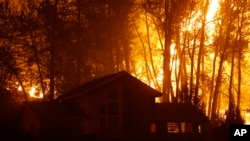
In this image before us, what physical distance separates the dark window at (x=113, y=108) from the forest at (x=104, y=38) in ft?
32.0

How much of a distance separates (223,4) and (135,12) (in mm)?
9843

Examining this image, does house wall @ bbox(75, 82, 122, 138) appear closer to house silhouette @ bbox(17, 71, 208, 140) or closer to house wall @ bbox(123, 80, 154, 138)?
house silhouette @ bbox(17, 71, 208, 140)

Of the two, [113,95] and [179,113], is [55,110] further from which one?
[179,113]

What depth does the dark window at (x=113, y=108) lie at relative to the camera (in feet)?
130

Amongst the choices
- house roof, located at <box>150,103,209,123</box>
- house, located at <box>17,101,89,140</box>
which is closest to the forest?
house roof, located at <box>150,103,209,123</box>

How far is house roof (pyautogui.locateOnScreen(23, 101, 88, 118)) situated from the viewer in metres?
39.2

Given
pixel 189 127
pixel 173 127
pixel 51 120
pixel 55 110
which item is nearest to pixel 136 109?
pixel 173 127

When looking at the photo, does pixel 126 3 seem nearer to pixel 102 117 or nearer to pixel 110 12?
pixel 110 12

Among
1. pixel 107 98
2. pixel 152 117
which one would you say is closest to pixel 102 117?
pixel 107 98

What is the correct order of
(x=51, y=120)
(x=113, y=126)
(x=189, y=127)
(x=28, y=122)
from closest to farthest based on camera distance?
(x=113, y=126), (x=51, y=120), (x=28, y=122), (x=189, y=127)

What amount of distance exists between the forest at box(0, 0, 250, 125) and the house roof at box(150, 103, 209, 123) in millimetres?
4597

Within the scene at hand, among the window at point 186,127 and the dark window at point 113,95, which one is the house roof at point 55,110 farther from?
the window at point 186,127

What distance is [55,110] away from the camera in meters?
40.3

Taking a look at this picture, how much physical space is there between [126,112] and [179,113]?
512 cm
